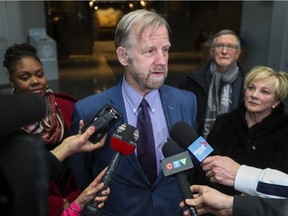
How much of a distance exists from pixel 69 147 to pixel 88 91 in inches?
220

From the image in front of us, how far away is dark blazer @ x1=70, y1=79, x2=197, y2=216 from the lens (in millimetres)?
1426

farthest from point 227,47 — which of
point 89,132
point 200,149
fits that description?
point 89,132

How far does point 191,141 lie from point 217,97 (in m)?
1.54

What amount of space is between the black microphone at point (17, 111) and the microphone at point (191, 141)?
73 cm

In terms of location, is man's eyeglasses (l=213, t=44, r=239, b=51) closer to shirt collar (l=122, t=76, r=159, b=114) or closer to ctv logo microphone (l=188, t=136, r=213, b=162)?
shirt collar (l=122, t=76, r=159, b=114)

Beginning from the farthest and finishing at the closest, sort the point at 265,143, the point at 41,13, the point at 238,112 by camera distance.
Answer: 1. the point at 41,13
2. the point at 238,112
3. the point at 265,143

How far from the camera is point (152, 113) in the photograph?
1527 millimetres

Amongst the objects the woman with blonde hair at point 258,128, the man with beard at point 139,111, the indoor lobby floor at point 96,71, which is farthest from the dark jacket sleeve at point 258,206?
the indoor lobby floor at point 96,71

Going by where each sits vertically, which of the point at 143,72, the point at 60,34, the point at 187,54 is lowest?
the point at 187,54

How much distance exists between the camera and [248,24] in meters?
8.79

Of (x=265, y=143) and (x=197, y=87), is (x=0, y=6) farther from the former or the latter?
(x=265, y=143)

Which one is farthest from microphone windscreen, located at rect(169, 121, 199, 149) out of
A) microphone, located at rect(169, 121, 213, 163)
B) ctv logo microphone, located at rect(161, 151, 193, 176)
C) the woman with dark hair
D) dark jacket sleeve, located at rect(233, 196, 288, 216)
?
the woman with dark hair

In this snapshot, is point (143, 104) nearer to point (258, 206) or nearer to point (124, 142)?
point (124, 142)

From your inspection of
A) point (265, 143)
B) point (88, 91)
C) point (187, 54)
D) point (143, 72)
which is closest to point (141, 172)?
point (143, 72)
